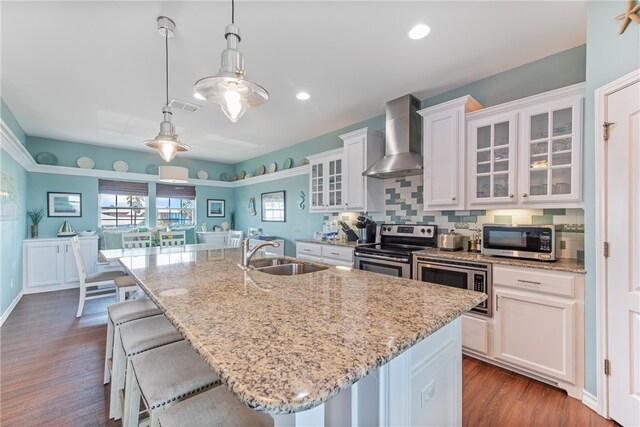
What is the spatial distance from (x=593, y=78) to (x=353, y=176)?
95.7 inches

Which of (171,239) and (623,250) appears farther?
(171,239)

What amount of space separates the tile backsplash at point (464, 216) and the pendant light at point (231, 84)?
2.47 m

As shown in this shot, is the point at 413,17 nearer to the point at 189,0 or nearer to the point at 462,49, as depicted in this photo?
the point at 462,49

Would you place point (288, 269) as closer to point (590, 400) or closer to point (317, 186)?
point (590, 400)

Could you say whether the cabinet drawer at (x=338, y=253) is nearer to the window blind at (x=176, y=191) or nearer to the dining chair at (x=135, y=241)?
the dining chair at (x=135, y=241)

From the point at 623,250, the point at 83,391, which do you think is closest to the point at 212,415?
the point at 83,391

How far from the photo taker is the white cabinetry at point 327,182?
4090 mm

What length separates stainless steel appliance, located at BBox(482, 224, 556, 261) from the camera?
221cm

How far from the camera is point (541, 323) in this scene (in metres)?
2.07

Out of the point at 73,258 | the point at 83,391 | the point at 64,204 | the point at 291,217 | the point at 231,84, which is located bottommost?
the point at 83,391

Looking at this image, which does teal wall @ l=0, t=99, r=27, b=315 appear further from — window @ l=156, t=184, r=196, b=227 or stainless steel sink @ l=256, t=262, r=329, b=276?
stainless steel sink @ l=256, t=262, r=329, b=276

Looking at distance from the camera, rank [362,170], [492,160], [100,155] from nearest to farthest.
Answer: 1. [492,160]
2. [362,170]
3. [100,155]

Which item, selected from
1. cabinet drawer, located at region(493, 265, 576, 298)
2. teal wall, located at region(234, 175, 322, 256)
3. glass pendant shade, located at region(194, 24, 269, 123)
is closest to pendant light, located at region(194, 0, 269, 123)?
glass pendant shade, located at region(194, 24, 269, 123)

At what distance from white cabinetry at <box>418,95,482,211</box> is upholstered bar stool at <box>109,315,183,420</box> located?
→ 2616mm
